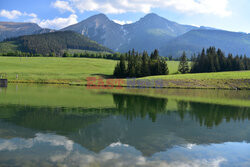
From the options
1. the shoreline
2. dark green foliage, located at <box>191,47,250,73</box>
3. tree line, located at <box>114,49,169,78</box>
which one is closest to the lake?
the shoreline

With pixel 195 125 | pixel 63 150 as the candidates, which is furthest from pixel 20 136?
pixel 195 125

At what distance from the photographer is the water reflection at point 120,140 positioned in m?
11.0

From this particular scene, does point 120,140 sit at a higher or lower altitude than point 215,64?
lower

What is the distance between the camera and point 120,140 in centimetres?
1413

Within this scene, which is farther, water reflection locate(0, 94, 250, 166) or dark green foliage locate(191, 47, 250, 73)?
dark green foliage locate(191, 47, 250, 73)

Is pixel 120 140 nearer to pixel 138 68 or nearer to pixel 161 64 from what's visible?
pixel 138 68

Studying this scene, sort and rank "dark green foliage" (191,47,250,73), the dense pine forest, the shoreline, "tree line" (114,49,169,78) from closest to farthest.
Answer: the shoreline < "tree line" (114,49,169,78) < the dense pine forest < "dark green foliage" (191,47,250,73)

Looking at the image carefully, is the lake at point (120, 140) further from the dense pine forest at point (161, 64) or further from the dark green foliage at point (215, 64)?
the dark green foliage at point (215, 64)

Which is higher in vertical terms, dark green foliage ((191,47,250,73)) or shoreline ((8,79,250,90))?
dark green foliage ((191,47,250,73))

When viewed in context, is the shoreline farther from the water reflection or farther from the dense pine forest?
the water reflection

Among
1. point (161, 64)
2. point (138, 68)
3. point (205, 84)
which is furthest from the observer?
point (161, 64)

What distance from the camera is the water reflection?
11031 millimetres

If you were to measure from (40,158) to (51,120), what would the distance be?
8994 millimetres

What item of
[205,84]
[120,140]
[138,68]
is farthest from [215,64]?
[120,140]
